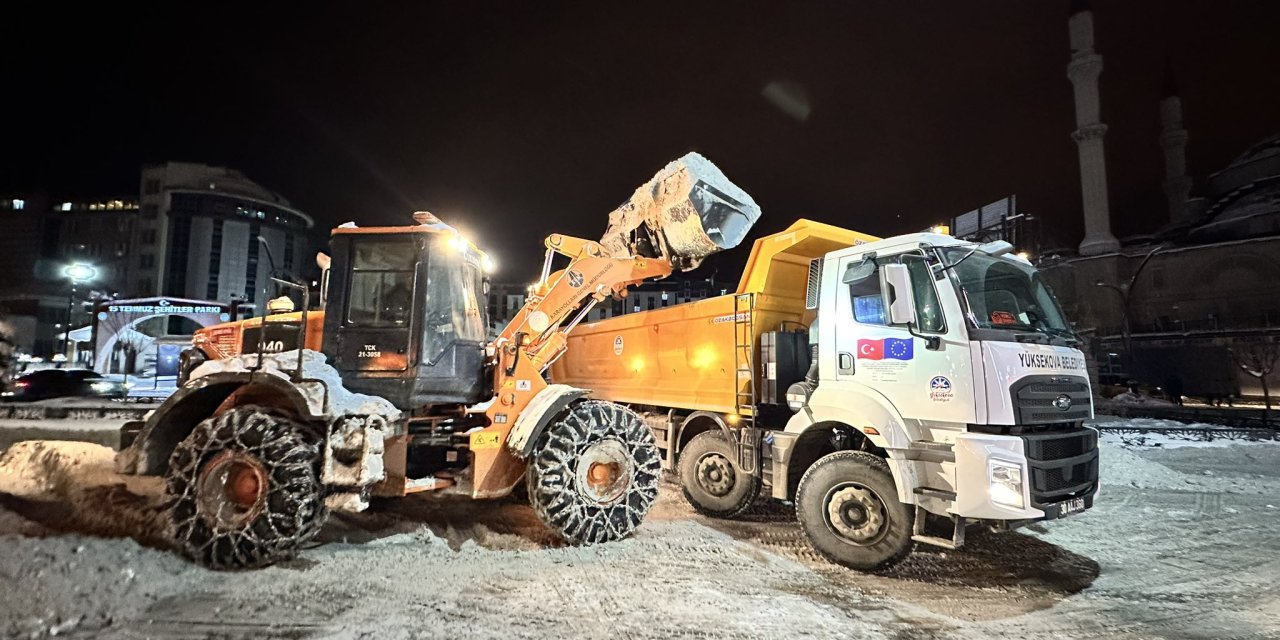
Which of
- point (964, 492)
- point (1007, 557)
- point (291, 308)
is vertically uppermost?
point (291, 308)

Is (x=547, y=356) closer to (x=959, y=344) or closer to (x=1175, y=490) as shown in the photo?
(x=959, y=344)

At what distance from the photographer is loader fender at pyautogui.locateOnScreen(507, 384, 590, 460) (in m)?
5.52

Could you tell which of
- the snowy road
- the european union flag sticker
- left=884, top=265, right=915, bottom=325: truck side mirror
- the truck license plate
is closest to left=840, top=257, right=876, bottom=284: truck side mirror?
left=884, top=265, right=915, bottom=325: truck side mirror

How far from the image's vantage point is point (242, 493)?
4844 mm

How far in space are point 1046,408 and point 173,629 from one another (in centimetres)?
660

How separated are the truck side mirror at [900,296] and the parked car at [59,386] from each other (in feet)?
86.7

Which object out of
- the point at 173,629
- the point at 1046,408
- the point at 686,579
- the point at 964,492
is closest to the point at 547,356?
the point at 686,579

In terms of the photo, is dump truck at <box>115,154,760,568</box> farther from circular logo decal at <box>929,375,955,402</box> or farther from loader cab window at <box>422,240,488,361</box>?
circular logo decal at <box>929,375,955,402</box>

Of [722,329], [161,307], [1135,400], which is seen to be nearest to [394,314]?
[722,329]

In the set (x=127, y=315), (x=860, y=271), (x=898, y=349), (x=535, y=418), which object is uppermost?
(x=127, y=315)

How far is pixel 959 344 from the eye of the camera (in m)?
4.89

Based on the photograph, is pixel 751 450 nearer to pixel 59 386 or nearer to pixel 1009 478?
pixel 1009 478

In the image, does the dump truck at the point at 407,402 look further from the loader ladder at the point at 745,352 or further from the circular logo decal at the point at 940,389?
the circular logo decal at the point at 940,389

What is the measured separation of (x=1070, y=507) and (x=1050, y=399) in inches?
34.5
